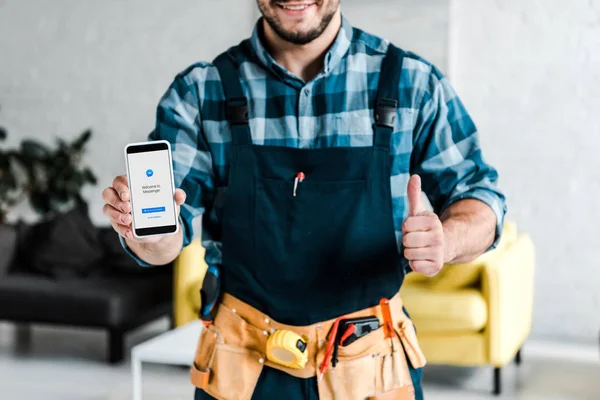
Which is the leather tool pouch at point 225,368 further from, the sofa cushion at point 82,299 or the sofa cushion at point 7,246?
the sofa cushion at point 7,246

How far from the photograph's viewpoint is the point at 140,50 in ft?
16.6

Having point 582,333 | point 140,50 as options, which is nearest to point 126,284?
point 140,50

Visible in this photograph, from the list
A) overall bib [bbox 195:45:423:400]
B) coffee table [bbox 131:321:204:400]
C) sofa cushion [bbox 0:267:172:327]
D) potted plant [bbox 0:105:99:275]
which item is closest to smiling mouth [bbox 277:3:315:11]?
overall bib [bbox 195:45:423:400]

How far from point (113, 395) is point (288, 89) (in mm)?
2625

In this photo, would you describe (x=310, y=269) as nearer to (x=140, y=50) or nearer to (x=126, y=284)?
(x=126, y=284)

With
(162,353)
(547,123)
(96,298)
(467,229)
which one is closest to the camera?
(467,229)

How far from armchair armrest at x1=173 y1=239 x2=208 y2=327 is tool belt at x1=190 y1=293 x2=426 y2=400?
8.47ft

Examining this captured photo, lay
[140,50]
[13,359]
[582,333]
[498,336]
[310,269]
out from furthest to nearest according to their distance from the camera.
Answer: [140,50]
[582,333]
[13,359]
[498,336]
[310,269]

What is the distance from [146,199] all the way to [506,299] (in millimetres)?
2677

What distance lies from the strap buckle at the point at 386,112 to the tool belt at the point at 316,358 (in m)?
0.28

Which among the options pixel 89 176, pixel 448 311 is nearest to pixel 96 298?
pixel 89 176

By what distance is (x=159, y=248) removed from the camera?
4.10ft

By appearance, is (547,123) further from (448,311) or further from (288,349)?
(288,349)

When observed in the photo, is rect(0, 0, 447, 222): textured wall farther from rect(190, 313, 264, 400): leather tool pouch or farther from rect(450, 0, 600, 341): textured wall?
rect(190, 313, 264, 400): leather tool pouch
